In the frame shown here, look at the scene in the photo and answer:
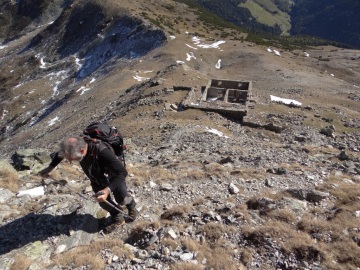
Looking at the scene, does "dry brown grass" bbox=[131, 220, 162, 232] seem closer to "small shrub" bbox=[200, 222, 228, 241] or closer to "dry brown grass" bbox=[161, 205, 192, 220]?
"dry brown grass" bbox=[161, 205, 192, 220]

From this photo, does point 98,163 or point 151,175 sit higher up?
point 98,163

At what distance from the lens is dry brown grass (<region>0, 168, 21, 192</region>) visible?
10.3 metres

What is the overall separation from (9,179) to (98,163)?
5645 mm

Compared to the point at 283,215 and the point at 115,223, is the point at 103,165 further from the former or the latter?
the point at 283,215

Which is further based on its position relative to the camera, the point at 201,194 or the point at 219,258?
the point at 201,194

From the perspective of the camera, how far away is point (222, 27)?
350ft

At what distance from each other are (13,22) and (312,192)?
158 m

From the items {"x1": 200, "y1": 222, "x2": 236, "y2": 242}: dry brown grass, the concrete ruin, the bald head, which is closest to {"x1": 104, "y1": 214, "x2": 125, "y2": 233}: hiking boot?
{"x1": 200, "y1": 222, "x2": 236, "y2": 242}: dry brown grass

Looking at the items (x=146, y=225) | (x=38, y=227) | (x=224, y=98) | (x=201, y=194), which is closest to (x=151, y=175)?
(x=201, y=194)

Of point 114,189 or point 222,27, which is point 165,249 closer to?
point 114,189

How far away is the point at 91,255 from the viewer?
23.3ft

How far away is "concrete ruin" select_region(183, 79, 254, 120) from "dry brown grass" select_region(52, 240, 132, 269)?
791 inches

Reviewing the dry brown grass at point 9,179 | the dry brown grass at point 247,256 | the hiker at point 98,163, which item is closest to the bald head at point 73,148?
the hiker at point 98,163

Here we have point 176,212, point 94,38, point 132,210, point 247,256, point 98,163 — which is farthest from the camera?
point 94,38
